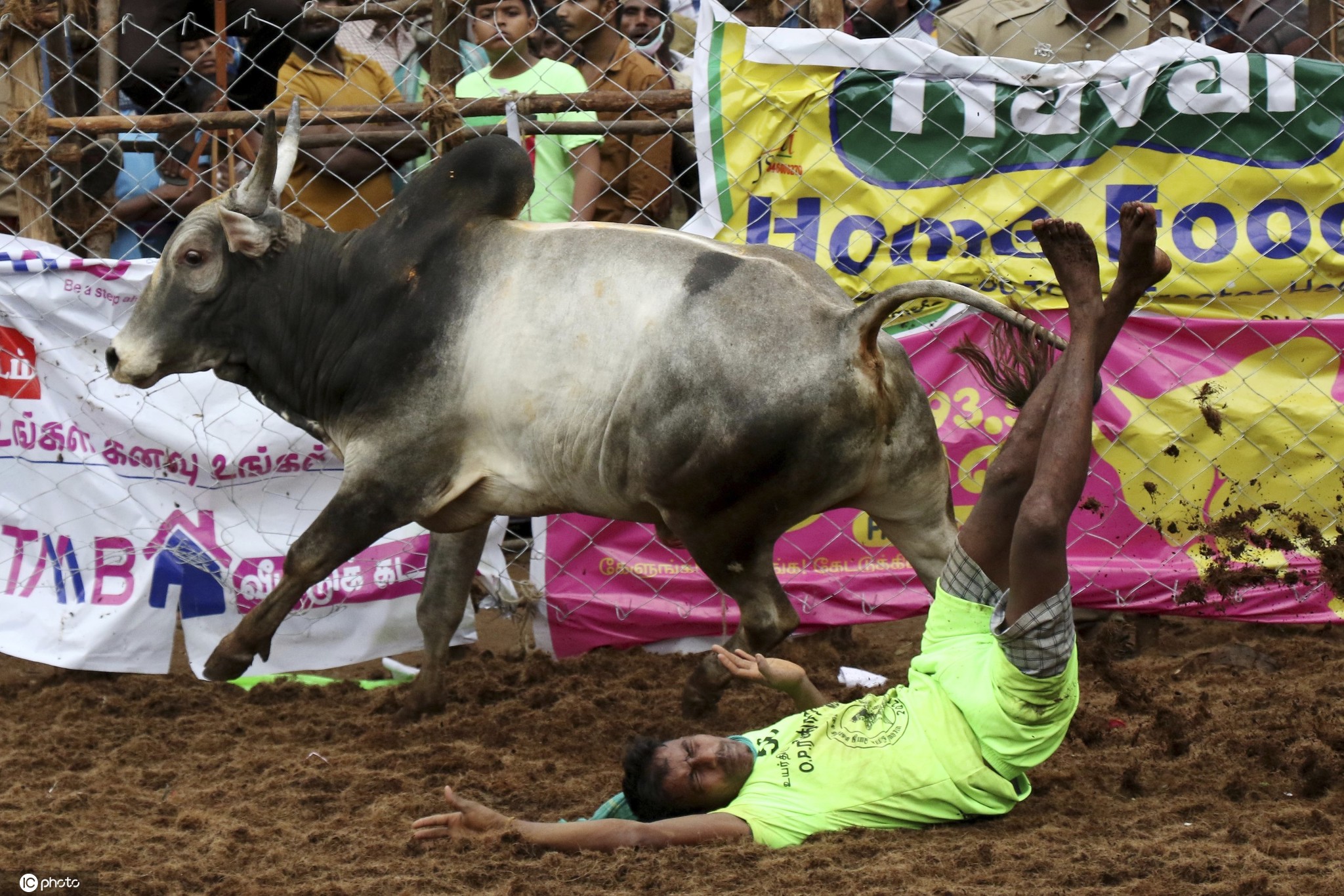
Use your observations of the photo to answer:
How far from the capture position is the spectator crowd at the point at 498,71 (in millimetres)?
5781

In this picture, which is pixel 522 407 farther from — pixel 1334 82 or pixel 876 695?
pixel 1334 82

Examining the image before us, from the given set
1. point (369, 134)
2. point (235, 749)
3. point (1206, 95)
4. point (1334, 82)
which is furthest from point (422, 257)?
point (1334, 82)

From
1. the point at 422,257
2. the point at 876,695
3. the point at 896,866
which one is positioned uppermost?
the point at 422,257

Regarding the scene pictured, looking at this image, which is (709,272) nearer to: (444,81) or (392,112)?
(392,112)

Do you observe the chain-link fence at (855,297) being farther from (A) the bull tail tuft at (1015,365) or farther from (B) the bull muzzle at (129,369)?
(A) the bull tail tuft at (1015,365)

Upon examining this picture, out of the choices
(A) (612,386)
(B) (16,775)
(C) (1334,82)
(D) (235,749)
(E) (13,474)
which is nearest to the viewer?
(A) (612,386)

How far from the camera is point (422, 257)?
4.33 metres

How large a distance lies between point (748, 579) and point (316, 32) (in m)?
3.97

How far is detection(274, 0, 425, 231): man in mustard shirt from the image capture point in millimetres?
5602

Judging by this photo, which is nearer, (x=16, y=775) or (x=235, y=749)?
(x=16, y=775)

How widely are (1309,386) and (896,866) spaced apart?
297 centimetres

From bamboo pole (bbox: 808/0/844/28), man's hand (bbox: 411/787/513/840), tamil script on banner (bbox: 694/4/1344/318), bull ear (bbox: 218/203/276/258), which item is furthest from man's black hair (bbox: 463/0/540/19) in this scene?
man's hand (bbox: 411/787/513/840)

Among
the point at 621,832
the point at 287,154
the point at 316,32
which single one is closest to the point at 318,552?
the point at 287,154

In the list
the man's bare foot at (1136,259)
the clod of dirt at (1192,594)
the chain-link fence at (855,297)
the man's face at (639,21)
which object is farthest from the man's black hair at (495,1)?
the man's bare foot at (1136,259)
